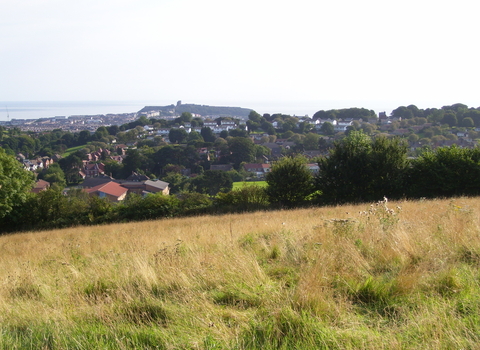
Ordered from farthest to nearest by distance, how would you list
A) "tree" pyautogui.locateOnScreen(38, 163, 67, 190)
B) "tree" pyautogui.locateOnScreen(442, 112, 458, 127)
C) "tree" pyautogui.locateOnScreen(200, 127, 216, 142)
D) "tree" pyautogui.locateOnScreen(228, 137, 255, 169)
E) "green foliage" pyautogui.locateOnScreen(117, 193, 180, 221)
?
1. "tree" pyautogui.locateOnScreen(200, 127, 216, 142)
2. "tree" pyautogui.locateOnScreen(442, 112, 458, 127)
3. "tree" pyautogui.locateOnScreen(228, 137, 255, 169)
4. "tree" pyautogui.locateOnScreen(38, 163, 67, 190)
5. "green foliage" pyautogui.locateOnScreen(117, 193, 180, 221)

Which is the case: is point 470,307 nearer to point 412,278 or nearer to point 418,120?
point 412,278

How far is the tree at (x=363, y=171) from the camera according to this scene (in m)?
16.9

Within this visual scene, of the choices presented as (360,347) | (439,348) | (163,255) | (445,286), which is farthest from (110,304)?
(445,286)

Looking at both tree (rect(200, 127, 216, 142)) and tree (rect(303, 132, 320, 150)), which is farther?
tree (rect(200, 127, 216, 142))

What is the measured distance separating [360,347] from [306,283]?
778 millimetres

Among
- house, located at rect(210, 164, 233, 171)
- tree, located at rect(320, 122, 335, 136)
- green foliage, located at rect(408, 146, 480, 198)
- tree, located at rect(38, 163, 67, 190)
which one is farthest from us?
tree, located at rect(320, 122, 335, 136)

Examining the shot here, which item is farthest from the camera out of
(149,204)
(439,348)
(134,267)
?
(149,204)

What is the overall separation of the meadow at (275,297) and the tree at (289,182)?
12605 millimetres

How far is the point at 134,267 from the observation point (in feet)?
13.5

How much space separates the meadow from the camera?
253 cm

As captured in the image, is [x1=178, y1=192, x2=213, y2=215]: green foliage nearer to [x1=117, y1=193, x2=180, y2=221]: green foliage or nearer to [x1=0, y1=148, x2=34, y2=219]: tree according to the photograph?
[x1=117, y1=193, x2=180, y2=221]: green foliage

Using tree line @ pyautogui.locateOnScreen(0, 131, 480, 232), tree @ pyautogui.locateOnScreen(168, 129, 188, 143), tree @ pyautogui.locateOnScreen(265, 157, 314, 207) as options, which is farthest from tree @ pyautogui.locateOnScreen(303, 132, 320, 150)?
tree @ pyautogui.locateOnScreen(265, 157, 314, 207)

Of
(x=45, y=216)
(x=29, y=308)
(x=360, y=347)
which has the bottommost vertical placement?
(x=45, y=216)

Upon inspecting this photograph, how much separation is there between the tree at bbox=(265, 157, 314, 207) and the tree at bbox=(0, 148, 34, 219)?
12.2m
